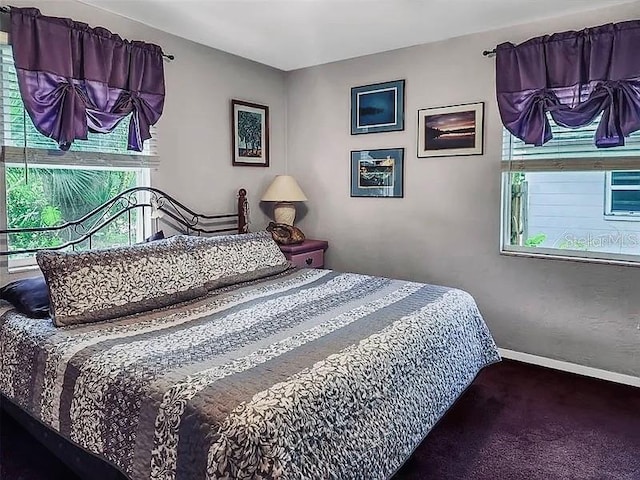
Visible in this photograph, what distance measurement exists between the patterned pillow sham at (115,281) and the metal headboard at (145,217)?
0.60 meters

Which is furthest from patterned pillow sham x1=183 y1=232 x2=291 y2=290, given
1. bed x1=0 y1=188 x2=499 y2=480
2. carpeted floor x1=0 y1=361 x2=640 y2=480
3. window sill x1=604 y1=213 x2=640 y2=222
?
window sill x1=604 y1=213 x2=640 y2=222

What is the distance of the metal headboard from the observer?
2844 mm

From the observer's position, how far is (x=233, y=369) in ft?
5.21

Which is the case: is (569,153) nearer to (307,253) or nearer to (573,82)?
(573,82)

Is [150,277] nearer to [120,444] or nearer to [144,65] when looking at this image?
[120,444]

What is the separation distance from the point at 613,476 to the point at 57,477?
2.41 m

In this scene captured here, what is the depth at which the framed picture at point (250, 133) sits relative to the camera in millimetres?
3869

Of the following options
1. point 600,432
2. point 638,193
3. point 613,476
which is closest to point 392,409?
point 613,476

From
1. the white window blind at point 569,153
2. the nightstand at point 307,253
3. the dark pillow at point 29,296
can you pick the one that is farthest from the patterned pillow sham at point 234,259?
the white window blind at point 569,153

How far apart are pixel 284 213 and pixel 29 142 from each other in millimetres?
1999

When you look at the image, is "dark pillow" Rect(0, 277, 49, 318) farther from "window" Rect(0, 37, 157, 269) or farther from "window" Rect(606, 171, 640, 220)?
"window" Rect(606, 171, 640, 220)

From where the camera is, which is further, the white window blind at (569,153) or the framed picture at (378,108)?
the framed picture at (378,108)

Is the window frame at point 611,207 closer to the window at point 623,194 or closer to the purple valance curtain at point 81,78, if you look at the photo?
the window at point 623,194

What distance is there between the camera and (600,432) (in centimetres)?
239
